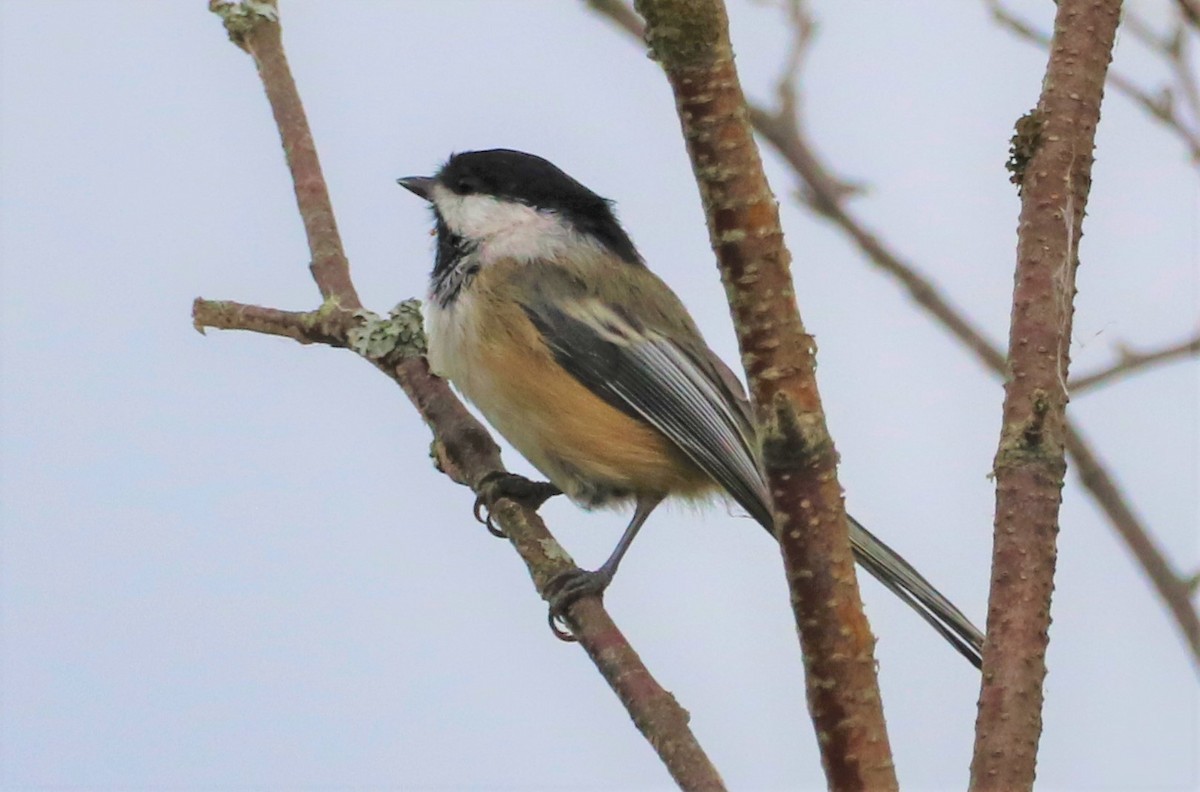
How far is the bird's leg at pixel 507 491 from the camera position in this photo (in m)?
3.02

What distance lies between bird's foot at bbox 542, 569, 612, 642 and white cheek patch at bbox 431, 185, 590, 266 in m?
0.97

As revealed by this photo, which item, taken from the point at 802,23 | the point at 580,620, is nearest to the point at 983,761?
the point at 580,620

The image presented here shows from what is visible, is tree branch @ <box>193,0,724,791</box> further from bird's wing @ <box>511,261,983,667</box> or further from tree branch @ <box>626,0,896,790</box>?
tree branch @ <box>626,0,896,790</box>

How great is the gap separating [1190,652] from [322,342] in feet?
6.71

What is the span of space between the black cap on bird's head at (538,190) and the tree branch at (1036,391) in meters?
1.86

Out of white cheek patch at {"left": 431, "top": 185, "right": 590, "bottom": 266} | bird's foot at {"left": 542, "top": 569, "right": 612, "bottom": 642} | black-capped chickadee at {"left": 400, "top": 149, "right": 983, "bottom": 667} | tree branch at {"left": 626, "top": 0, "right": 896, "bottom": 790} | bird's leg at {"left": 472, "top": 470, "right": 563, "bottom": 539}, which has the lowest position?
tree branch at {"left": 626, "top": 0, "right": 896, "bottom": 790}

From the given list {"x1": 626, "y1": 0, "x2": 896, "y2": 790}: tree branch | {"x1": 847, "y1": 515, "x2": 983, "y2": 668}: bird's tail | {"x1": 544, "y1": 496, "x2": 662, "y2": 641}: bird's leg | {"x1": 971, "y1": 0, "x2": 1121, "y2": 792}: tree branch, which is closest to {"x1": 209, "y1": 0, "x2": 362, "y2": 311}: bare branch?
{"x1": 544, "y1": 496, "x2": 662, "y2": 641}: bird's leg

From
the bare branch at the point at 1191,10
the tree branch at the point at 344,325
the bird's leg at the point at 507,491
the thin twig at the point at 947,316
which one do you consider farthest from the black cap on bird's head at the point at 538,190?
the bare branch at the point at 1191,10

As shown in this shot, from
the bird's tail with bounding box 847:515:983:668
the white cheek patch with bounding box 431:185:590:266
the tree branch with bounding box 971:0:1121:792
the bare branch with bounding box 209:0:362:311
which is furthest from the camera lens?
the white cheek patch with bounding box 431:185:590:266

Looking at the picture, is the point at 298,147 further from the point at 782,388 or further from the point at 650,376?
the point at 782,388

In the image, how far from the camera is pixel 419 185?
3715 millimetres

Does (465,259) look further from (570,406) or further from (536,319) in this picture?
(570,406)

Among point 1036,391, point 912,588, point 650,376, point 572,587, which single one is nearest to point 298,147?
point 650,376

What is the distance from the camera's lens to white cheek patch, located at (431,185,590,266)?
3.44 meters
